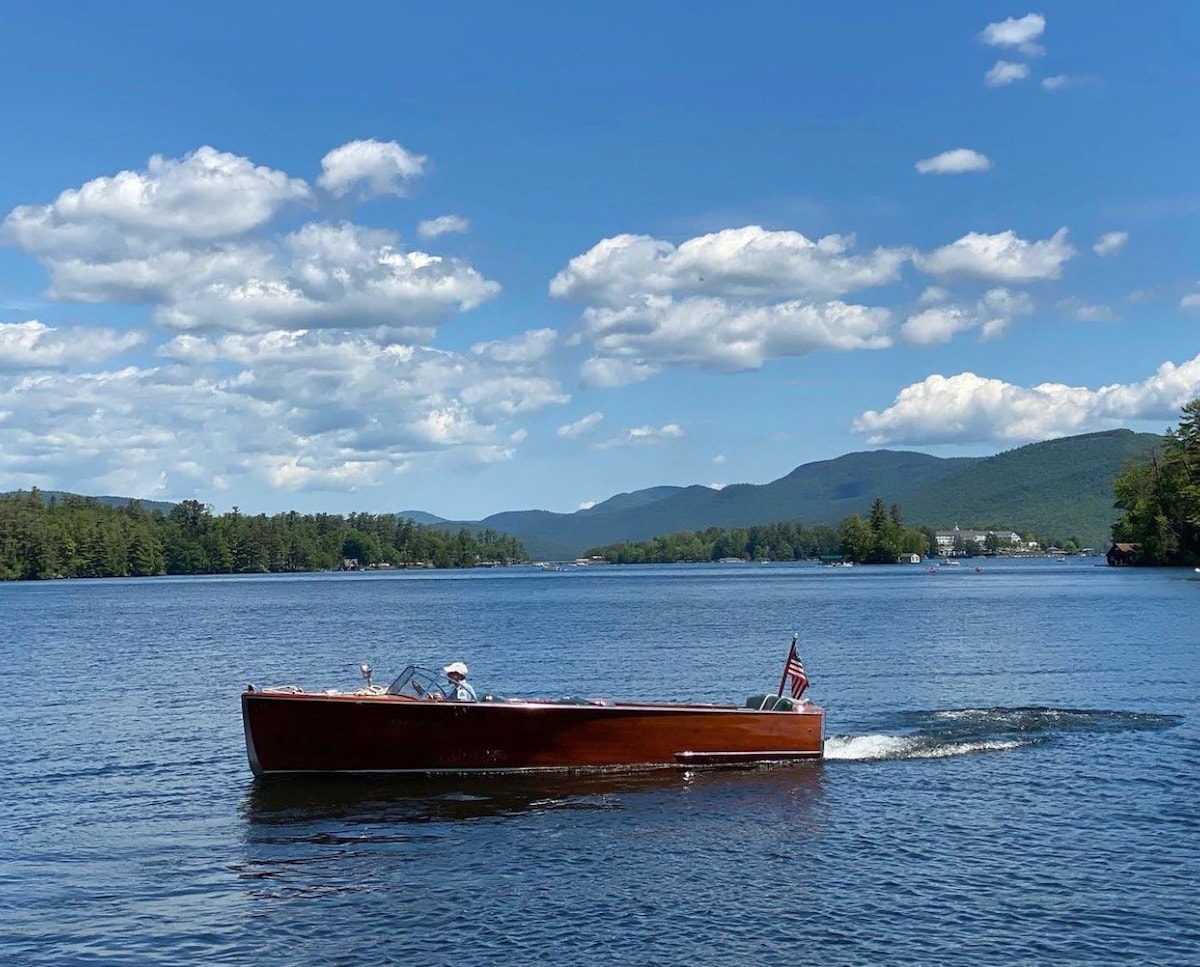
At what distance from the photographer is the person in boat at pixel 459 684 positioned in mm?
24703

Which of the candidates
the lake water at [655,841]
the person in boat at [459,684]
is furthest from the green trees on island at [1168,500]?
A: the person in boat at [459,684]

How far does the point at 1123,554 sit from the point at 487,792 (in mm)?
166114

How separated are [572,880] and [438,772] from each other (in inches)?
304

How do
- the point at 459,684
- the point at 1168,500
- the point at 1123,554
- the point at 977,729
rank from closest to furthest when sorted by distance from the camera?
1. the point at 459,684
2. the point at 977,729
3. the point at 1168,500
4. the point at 1123,554

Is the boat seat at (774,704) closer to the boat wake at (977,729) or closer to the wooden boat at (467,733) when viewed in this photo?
the wooden boat at (467,733)

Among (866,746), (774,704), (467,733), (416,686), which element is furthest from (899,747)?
(416,686)

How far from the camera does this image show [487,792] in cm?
2411

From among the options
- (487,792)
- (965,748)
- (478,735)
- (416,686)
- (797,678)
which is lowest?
(965,748)

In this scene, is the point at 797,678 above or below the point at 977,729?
above

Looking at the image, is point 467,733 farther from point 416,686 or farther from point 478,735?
point 416,686

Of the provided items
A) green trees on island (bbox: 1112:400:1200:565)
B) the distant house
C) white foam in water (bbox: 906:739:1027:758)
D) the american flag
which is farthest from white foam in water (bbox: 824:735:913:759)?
the distant house

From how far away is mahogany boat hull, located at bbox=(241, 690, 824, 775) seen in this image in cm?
2466

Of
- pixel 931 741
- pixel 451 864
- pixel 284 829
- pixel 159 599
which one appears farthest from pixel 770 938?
pixel 159 599

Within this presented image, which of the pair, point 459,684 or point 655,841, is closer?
point 655,841
